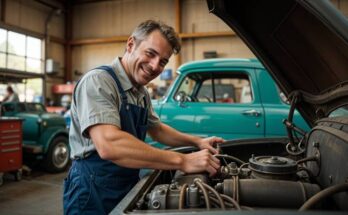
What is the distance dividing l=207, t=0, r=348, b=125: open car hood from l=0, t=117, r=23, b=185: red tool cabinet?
13.8 feet

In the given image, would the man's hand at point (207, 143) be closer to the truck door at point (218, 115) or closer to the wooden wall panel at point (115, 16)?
the truck door at point (218, 115)

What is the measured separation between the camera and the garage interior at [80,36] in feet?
32.6

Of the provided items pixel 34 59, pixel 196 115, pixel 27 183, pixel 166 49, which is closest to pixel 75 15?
pixel 34 59

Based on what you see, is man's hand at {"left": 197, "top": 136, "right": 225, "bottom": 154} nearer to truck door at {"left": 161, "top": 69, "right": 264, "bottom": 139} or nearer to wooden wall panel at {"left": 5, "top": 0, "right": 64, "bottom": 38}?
truck door at {"left": 161, "top": 69, "right": 264, "bottom": 139}

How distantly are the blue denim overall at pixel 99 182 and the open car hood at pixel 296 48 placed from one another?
73 centimetres

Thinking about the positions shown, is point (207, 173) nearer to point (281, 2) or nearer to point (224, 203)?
point (224, 203)

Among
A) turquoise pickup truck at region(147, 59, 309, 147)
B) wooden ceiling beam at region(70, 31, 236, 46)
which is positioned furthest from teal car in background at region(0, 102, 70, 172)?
wooden ceiling beam at region(70, 31, 236, 46)

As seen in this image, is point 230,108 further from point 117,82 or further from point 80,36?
point 80,36

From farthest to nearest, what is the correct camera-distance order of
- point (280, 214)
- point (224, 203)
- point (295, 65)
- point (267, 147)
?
point (267, 147) < point (295, 65) < point (224, 203) < point (280, 214)

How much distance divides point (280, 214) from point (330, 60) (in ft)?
2.69

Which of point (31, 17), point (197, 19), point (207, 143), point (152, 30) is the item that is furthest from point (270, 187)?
point (31, 17)

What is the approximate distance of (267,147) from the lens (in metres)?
1.90

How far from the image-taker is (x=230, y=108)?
11.7ft

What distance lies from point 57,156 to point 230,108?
3.62 metres
